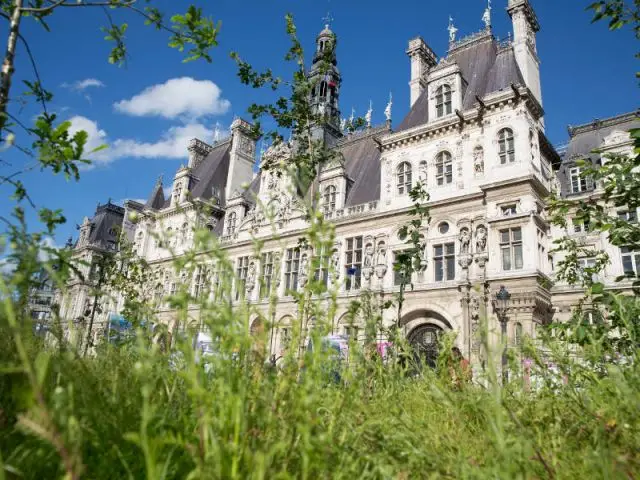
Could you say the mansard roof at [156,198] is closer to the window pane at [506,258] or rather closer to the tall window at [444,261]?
the tall window at [444,261]

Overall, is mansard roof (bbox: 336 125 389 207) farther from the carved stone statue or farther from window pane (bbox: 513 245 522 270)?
A: window pane (bbox: 513 245 522 270)

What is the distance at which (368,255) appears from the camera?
Answer: 2030 cm

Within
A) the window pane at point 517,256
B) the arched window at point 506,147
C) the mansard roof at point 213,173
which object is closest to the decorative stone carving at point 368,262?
the window pane at point 517,256

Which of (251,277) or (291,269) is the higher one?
(291,269)

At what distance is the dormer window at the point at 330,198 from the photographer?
24.0 metres

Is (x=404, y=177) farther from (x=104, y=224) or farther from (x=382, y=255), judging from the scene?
(x=104, y=224)

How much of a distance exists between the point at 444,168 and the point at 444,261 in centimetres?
442

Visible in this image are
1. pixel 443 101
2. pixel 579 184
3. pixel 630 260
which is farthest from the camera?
pixel 579 184

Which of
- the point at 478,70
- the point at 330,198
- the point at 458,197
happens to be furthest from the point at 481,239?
the point at 478,70

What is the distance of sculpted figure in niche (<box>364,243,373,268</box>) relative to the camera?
20.0 m

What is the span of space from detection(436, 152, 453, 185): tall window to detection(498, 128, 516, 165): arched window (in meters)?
2.19

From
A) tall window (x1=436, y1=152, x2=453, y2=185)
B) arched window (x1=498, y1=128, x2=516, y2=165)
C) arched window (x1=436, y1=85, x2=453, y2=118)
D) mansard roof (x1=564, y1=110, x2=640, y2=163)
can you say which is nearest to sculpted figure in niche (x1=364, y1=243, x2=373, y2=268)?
tall window (x1=436, y1=152, x2=453, y2=185)

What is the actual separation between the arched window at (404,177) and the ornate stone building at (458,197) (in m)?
0.07

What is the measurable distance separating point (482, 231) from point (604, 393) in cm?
1510
